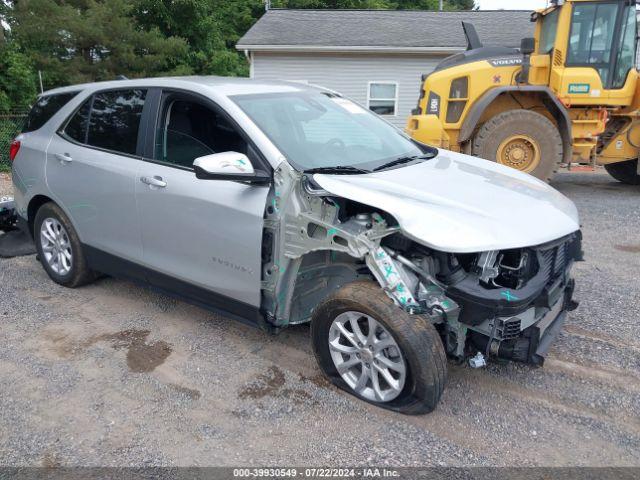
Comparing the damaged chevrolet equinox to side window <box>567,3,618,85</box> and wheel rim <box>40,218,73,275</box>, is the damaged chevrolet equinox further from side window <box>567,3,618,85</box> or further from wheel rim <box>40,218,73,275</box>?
side window <box>567,3,618,85</box>

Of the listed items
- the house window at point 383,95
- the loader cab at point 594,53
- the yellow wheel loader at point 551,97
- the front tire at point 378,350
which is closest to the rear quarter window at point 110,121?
the front tire at point 378,350

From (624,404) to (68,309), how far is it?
13.4 feet

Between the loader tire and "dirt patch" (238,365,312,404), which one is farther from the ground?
the loader tire

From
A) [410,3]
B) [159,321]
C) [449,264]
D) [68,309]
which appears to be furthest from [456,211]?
[410,3]

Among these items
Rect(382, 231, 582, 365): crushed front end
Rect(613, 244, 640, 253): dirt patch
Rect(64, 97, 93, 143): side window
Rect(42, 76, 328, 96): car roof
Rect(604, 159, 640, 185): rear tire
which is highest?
Rect(42, 76, 328, 96): car roof

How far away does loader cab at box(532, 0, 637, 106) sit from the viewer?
8500mm

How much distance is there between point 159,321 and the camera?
14.3 feet

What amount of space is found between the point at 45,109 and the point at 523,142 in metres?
6.99

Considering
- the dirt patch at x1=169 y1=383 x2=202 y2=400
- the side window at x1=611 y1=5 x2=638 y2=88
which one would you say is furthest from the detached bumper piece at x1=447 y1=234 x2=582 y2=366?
the side window at x1=611 y1=5 x2=638 y2=88

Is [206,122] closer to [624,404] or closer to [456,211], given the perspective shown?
[456,211]

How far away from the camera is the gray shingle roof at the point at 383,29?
15797 millimetres

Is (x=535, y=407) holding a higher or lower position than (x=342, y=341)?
lower

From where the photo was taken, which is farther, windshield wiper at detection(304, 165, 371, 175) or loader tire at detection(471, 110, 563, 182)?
loader tire at detection(471, 110, 563, 182)

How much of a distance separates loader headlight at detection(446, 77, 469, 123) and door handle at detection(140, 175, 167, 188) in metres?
6.65
